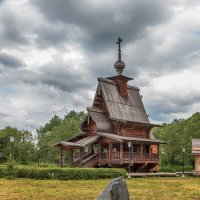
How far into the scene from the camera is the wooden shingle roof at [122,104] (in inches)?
1742

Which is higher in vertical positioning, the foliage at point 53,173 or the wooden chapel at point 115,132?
the wooden chapel at point 115,132

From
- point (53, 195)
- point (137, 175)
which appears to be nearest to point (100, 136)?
point (137, 175)

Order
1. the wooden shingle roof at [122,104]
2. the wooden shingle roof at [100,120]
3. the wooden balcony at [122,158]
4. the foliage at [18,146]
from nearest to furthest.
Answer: the wooden balcony at [122,158]
the wooden shingle roof at [100,120]
the wooden shingle roof at [122,104]
the foliage at [18,146]

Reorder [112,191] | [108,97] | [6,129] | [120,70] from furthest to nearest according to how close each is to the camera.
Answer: [6,129]
[120,70]
[108,97]
[112,191]

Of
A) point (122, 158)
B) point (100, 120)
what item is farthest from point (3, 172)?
point (100, 120)

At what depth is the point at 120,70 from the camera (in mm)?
48219

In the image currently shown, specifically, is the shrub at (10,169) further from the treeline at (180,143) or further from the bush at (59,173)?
the treeline at (180,143)

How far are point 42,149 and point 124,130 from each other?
36.6 m

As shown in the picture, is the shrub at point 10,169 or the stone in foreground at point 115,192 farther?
the shrub at point 10,169

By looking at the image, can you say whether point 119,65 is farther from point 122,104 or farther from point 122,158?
point 122,158

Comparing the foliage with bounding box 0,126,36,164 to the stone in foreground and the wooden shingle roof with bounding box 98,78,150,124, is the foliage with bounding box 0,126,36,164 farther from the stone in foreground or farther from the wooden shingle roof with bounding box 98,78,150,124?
the stone in foreground

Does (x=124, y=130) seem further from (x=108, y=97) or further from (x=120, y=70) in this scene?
(x=120, y=70)

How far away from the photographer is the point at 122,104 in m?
46.3

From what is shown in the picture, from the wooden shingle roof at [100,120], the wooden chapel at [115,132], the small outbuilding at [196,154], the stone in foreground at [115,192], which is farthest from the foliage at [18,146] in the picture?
the stone in foreground at [115,192]
